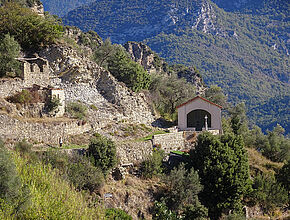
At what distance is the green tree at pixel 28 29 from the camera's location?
36.8 m

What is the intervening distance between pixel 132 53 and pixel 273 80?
127 feet

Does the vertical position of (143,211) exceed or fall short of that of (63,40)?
it falls short

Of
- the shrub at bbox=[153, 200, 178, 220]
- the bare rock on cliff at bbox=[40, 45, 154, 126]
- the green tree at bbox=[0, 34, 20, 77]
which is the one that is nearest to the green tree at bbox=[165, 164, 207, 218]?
the shrub at bbox=[153, 200, 178, 220]

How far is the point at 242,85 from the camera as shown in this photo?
311 ft

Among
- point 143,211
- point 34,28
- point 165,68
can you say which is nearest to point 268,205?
point 143,211

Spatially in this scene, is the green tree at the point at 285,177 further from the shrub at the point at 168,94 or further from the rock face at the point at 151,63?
the rock face at the point at 151,63

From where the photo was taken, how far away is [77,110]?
3416 centimetres

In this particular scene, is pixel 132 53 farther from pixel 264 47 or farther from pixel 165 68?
pixel 264 47

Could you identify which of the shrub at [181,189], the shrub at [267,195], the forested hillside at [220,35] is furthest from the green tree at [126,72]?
the forested hillside at [220,35]

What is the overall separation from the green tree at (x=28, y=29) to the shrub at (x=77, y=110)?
292 inches

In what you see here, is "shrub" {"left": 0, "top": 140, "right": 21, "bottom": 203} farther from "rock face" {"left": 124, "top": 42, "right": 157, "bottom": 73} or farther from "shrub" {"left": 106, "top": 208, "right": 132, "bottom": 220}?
"rock face" {"left": 124, "top": 42, "right": 157, "bottom": 73}

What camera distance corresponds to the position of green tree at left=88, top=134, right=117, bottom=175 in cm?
2705

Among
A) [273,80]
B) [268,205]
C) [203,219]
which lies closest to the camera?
[203,219]

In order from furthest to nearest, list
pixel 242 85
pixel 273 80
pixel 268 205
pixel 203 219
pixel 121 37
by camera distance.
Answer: pixel 121 37 → pixel 273 80 → pixel 242 85 → pixel 268 205 → pixel 203 219
